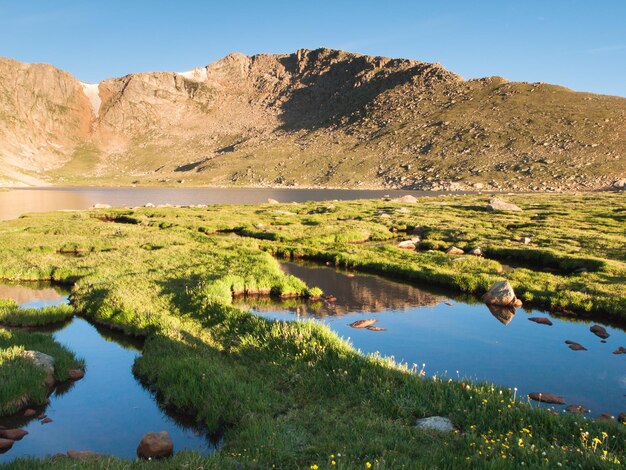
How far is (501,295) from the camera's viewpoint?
23.6m

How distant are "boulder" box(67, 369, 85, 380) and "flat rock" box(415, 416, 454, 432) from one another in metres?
11.1

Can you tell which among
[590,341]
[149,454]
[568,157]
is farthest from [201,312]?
[568,157]

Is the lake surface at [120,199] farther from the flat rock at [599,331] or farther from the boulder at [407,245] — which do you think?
the flat rock at [599,331]

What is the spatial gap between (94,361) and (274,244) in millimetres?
24735

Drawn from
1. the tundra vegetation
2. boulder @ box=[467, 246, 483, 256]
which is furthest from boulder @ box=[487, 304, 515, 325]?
boulder @ box=[467, 246, 483, 256]

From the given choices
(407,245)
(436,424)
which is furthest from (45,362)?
(407,245)

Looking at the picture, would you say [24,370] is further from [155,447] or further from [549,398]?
[549,398]

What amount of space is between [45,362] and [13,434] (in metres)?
3.57

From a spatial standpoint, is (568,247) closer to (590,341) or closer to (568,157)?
(590,341)

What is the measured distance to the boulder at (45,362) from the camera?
1346cm

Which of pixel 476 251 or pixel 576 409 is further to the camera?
pixel 476 251

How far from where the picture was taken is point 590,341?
59.6ft

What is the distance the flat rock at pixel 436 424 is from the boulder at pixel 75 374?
36.3 ft

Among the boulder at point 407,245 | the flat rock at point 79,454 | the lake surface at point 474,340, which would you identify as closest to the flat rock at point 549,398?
the lake surface at point 474,340
